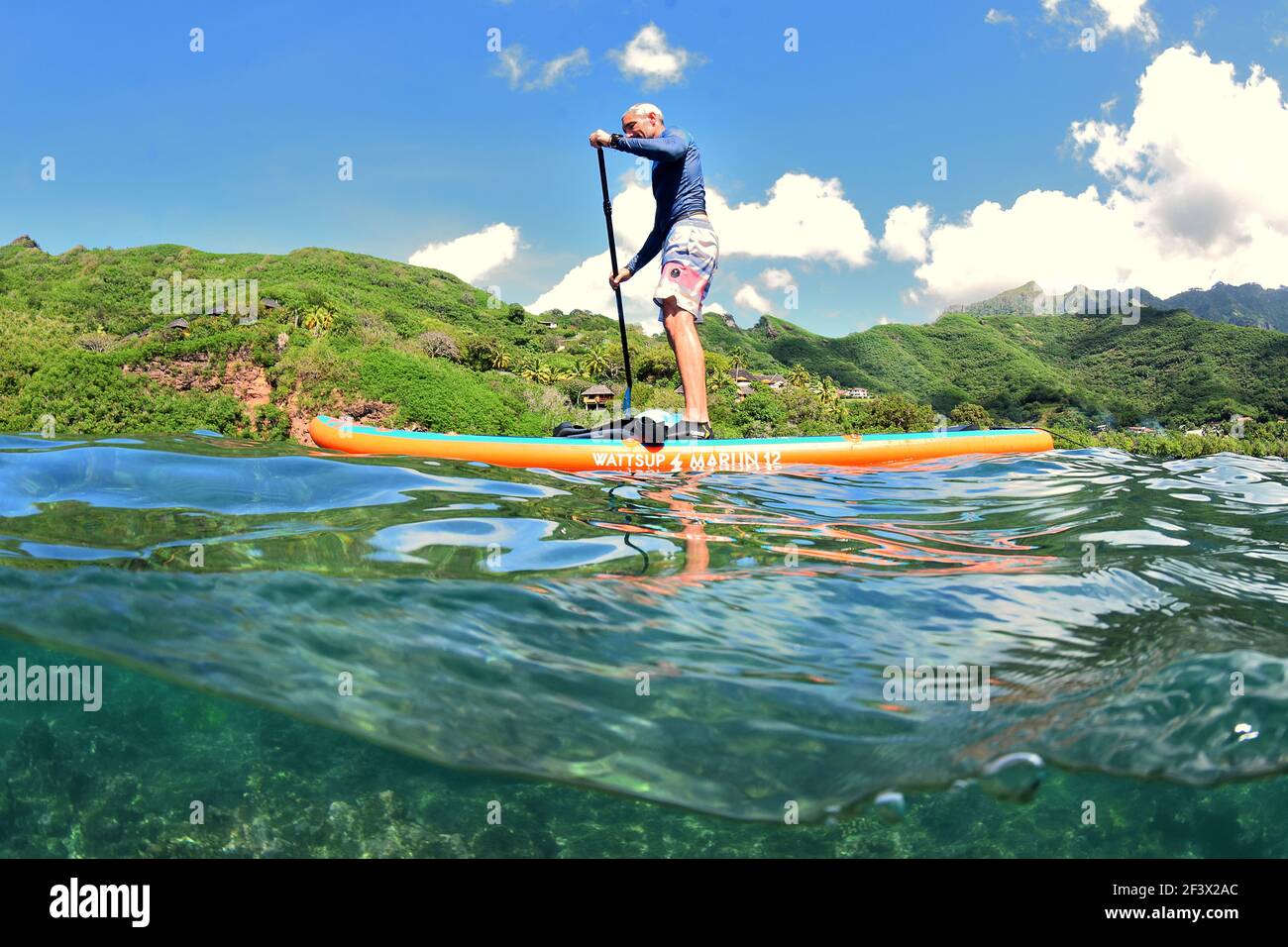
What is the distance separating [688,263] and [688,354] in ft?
2.71

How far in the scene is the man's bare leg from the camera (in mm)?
6109

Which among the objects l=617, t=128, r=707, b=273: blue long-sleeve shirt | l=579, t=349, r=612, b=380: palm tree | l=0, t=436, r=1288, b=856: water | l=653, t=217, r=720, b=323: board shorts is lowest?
l=0, t=436, r=1288, b=856: water

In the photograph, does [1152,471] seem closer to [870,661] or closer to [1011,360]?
[870,661]

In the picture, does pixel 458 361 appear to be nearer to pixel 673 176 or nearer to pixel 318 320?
pixel 318 320

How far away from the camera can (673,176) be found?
6.33m

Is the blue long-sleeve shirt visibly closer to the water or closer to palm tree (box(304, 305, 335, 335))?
the water

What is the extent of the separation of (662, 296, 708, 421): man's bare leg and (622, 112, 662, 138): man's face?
1.57 metres

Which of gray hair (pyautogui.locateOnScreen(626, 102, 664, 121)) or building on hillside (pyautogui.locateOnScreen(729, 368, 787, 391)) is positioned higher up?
building on hillside (pyautogui.locateOnScreen(729, 368, 787, 391))

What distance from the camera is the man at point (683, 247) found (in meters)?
6.11

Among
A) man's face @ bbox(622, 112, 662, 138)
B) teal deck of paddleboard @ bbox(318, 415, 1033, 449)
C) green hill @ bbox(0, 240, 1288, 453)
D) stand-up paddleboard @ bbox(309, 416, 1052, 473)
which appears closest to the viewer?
stand-up paddleboard @ bbox(309, 416, 1052, 473)

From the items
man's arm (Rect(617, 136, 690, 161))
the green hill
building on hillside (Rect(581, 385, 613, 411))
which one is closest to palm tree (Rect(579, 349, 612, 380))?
the green hill
